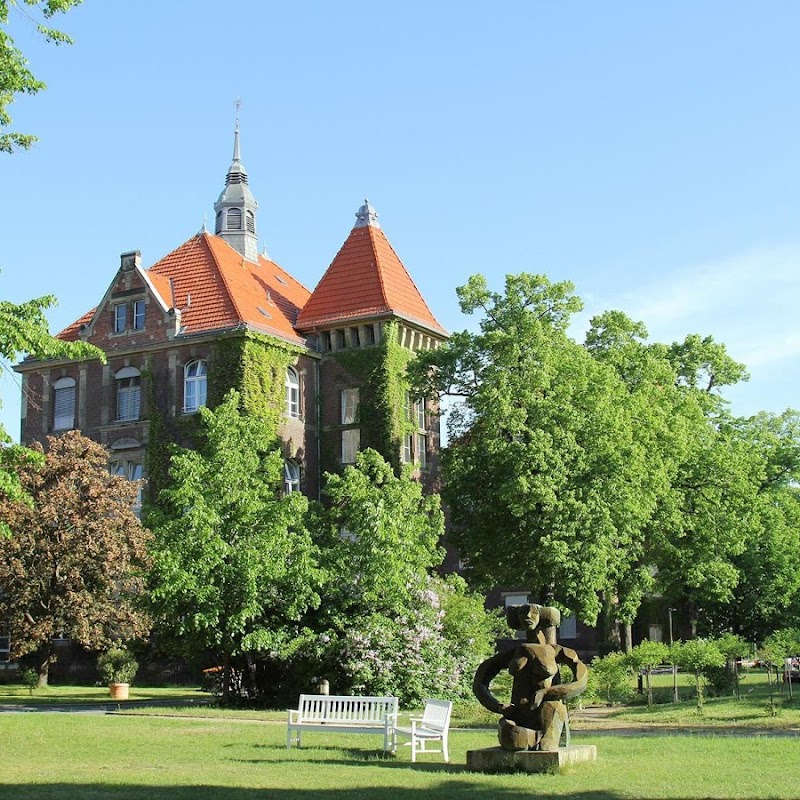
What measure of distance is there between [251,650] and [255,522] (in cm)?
334

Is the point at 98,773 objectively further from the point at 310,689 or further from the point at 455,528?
the point at 455,528

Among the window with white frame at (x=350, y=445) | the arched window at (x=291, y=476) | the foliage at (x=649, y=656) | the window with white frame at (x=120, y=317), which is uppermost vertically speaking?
the window with white frame at (x=120, y=317)

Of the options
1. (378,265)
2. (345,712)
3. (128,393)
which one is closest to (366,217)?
(378,265)

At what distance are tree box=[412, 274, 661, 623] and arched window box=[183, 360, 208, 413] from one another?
33.1 feet

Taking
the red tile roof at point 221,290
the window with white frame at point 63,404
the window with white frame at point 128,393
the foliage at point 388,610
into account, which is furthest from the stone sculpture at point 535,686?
the window with white frame at point 63,404

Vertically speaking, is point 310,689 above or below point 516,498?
below

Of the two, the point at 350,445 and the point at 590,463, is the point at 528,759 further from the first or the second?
the point at 350,445

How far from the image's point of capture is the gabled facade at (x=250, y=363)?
4531cm

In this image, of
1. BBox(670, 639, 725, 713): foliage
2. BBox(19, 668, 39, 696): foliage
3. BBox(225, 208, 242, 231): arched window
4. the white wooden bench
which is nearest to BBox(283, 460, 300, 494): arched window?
BBox(19, 668, 39, 696): foliage

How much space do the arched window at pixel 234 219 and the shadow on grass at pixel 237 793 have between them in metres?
44.7

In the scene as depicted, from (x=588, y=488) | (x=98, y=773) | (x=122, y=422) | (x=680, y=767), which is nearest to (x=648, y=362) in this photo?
(x=588, y=488)

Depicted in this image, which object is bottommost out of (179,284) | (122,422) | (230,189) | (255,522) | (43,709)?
(43,709)

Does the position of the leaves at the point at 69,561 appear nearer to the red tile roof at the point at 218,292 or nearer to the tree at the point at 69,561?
Answer: the tree at the point at 69,561

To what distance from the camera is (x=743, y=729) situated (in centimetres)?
2223
